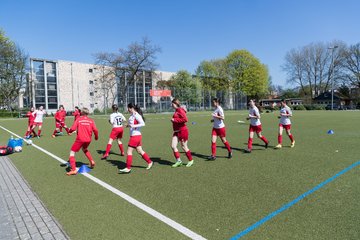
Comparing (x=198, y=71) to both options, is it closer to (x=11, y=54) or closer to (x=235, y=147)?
(x=11, y=54)

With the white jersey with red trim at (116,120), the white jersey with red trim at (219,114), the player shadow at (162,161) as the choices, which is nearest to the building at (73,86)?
the white jersey with red trim at (116,120)

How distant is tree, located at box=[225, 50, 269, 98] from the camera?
68250 mm

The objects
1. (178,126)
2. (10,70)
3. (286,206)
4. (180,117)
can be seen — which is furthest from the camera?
(10,70)

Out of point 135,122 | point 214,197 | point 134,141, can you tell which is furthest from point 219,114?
point 214,197

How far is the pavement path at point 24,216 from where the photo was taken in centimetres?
358

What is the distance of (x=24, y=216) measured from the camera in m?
4.18

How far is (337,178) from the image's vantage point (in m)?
5.78

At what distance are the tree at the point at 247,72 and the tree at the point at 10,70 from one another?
4783 centimetres

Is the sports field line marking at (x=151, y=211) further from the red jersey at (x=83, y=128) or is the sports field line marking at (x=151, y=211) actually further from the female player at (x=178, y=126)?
the female player at (x=178, y=126)

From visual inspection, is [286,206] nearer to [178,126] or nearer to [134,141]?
[178,126]

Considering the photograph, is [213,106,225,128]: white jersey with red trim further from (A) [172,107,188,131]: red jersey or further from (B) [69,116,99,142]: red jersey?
(B) [69,116,99,142]: red jersey

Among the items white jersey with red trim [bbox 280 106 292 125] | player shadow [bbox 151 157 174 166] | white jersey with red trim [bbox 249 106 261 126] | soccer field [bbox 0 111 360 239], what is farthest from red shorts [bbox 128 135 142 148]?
white jersey with red trim [bbox 280 106 292 125]

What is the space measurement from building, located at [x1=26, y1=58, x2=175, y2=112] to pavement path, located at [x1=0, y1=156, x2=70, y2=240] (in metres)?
52.8

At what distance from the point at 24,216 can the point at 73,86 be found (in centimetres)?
6466
